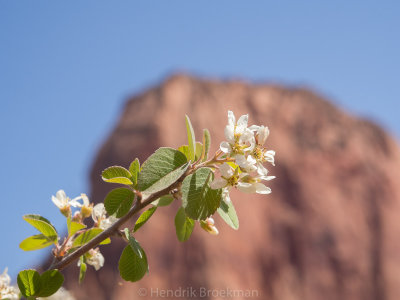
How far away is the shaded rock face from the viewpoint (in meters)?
18.1

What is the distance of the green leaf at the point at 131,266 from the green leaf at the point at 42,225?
0.78 feet

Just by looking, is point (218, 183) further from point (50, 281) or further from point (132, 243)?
point (50, 281)

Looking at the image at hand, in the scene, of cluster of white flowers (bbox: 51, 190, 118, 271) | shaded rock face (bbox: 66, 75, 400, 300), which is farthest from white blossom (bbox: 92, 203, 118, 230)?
shaded rock face (bbox: 66, 75, 400, 300)

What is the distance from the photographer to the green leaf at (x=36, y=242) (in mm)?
1429

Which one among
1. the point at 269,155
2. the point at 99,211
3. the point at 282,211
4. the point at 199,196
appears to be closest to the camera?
the point at 199,196

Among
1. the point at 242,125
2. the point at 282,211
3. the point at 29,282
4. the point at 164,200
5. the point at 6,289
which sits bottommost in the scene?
the point at 282,211

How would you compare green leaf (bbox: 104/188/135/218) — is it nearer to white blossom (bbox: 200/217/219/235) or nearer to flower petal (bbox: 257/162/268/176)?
white blossom (bbox: 200/217/219/235)

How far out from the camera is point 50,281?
49.7 inches

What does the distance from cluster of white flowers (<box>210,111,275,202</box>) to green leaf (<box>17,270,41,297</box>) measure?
0.56 m

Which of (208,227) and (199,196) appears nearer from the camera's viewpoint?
(199,196)

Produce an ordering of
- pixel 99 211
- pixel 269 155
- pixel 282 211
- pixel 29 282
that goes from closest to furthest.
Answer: pixel 29 282 < pixel 269 155 < pixel 99 211 < pixel 282 211

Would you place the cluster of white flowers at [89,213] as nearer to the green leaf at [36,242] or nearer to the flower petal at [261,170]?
the green leaf at [36,242]

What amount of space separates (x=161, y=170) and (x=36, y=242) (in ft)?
1.76

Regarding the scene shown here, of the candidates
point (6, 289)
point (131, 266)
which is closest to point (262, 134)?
point (131, 266)
